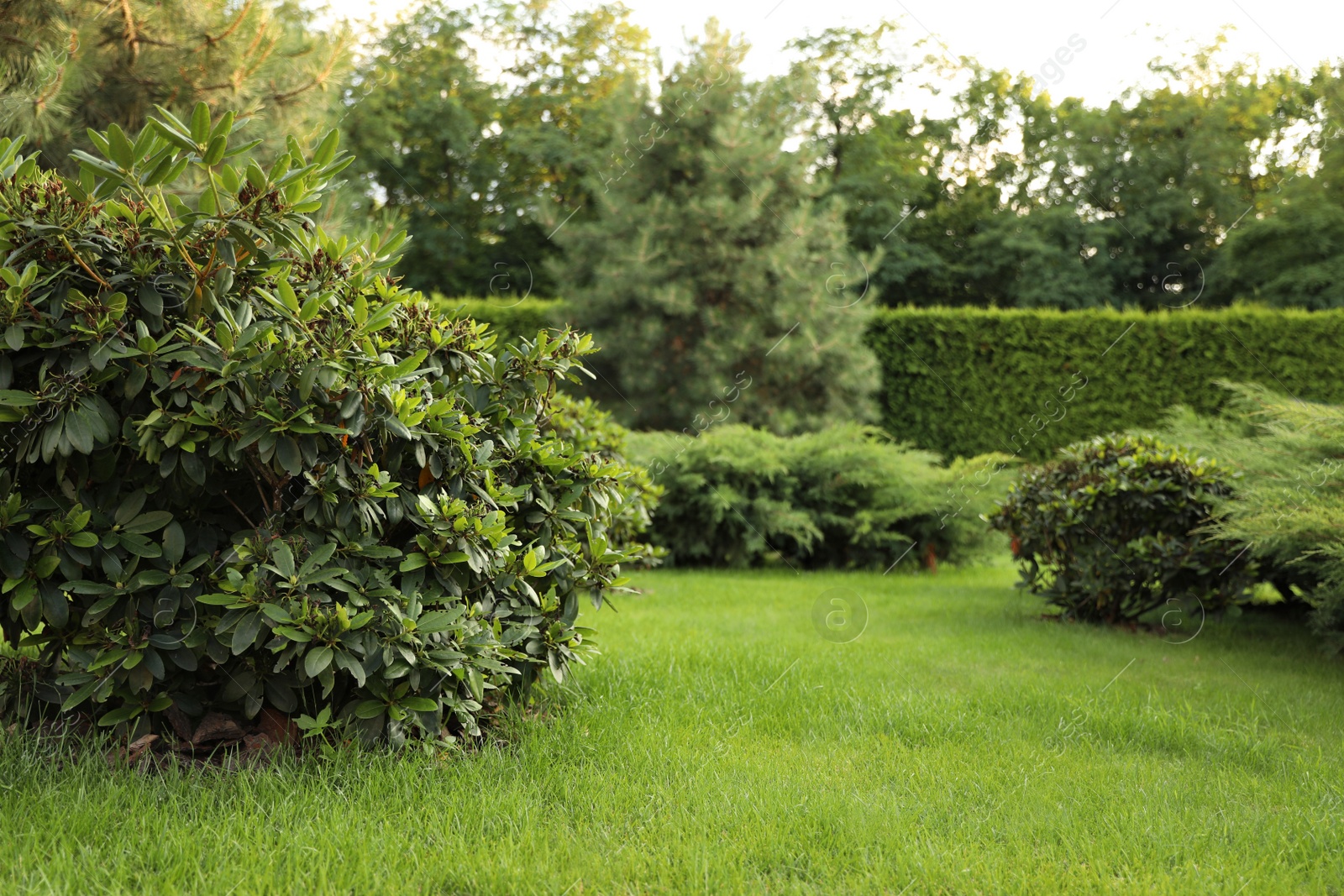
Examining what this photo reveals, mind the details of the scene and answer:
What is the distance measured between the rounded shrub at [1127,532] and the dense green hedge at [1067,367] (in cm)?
638

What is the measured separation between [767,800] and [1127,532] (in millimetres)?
3804

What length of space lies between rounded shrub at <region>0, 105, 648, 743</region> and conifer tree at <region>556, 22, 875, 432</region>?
764 cm

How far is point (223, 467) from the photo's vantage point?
2.78 metres

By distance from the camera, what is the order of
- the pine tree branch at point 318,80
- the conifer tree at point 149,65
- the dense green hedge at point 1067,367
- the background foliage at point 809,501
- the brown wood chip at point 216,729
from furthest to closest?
the dense green hedge at point 1067,367, the background foliage at point 809,501, the pine tree branch at point 318,80, the conifer tree at point 149,65, the brown wood chip at point 216,729

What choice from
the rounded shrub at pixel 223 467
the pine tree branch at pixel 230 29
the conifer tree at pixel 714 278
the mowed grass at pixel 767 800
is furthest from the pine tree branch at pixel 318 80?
the mowed grass at pixel 767 800

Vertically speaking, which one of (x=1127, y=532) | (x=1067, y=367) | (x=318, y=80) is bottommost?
(x=1127, y=532)

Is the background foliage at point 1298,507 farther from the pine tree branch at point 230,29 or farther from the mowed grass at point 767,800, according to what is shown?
the pine tree branch at point 230,29

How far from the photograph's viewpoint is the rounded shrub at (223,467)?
2.47 meters

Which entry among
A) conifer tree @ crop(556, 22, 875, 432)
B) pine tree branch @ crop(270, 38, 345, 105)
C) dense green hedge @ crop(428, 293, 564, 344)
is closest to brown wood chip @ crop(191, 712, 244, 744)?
pine tree branch @ crop(270, 38, 345, 105)

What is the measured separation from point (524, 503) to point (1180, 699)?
2.81 meters

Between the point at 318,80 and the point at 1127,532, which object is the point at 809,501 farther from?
the point at 318,80

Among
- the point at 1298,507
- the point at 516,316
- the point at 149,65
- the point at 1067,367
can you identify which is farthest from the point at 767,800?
the point at 1067,367

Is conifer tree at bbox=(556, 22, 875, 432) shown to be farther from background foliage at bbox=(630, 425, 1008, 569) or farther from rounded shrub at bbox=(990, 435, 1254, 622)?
rounded shrub at bbox=(990, 435, 1254, 622)

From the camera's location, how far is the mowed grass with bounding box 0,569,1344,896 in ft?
7.01
